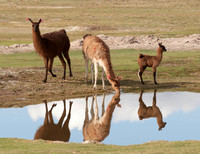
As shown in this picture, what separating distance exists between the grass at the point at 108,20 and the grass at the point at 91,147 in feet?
91.6

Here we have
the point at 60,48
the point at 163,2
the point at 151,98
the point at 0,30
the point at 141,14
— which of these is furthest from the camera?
the point at 163,2

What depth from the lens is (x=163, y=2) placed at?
90500 mm

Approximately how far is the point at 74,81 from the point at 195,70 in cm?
652

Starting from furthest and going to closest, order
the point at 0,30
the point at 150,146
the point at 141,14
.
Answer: the point at 141,14, the point at 0,30, the point at 150,146

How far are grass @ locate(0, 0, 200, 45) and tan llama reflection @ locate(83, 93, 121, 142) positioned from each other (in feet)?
76.6

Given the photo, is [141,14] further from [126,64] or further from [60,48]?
[60,48]

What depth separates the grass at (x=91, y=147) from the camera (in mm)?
8406

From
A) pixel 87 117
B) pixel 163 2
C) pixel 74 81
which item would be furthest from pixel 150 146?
pixel 163 2

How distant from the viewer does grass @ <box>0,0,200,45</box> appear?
46.3 m

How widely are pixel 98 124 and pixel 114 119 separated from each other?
0.66 m

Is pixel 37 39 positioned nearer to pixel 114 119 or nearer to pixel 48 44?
pixel 48 44

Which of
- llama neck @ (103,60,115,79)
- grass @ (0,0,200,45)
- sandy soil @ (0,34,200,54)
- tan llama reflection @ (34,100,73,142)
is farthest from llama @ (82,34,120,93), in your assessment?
grass @ (0,0,200,45)

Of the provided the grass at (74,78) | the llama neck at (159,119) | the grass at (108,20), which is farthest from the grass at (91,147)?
the grass at (108,20)

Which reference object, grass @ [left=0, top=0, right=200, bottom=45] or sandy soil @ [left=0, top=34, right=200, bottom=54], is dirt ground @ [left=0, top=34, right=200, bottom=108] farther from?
grass @ [left=0, top=0, right=200, bottom=45]
